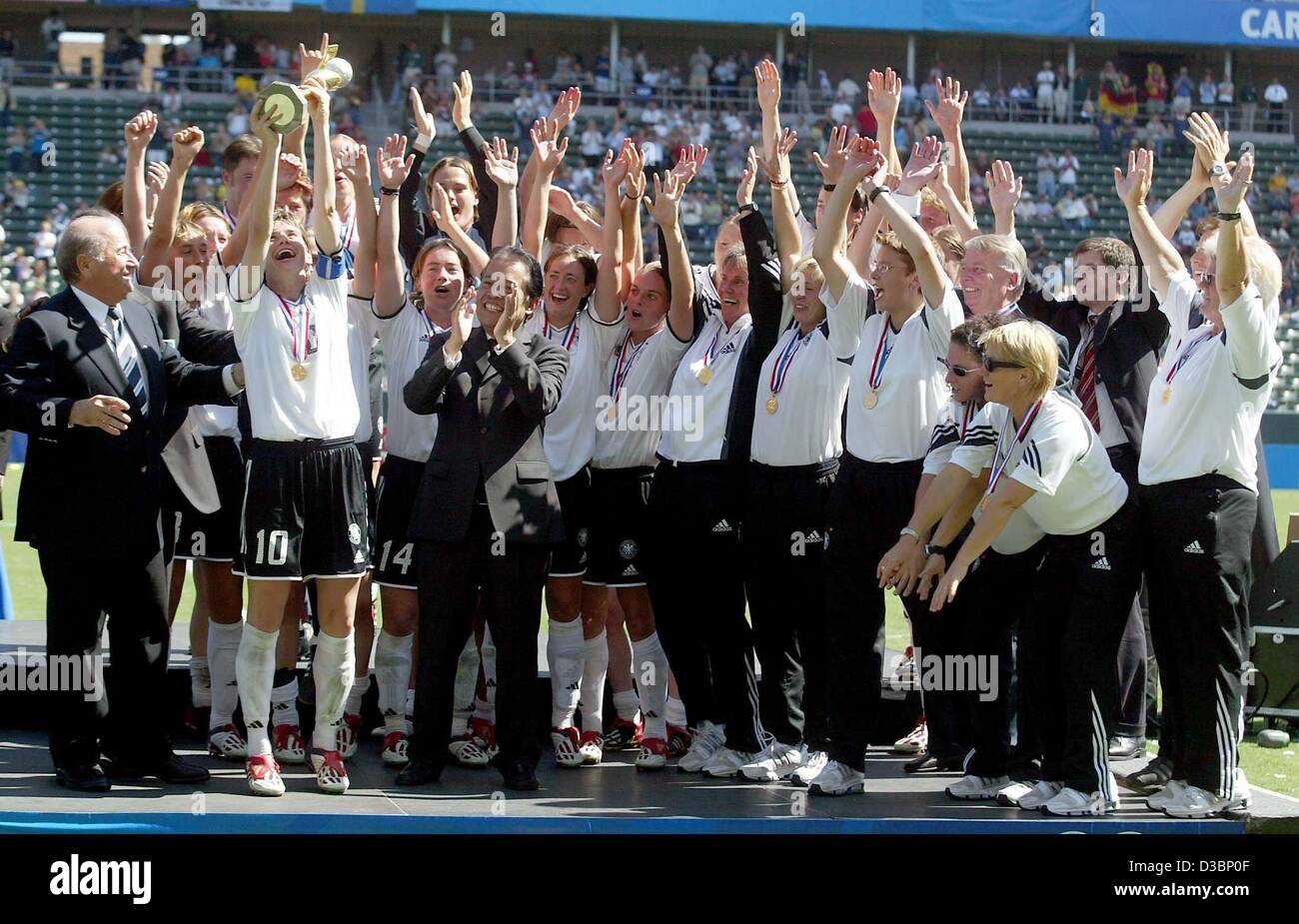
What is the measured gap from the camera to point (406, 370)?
620 cm

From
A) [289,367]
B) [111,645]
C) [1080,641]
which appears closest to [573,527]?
[289,367]

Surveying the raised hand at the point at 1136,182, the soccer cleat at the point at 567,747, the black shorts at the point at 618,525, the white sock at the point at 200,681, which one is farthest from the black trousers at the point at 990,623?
the white sock at the point at 200,681

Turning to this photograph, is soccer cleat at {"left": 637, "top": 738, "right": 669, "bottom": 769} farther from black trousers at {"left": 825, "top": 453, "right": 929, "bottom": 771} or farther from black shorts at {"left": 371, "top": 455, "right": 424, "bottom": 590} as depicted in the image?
black shorts at {"left": 371, "top": 455, "right": 424, "bottom": 590}

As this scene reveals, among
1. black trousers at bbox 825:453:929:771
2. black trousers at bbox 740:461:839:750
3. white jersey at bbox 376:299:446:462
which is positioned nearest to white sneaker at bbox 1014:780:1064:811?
black trousers at bbox 825:453:929:771

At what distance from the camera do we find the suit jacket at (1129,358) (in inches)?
242

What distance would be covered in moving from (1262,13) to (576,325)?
3173cm

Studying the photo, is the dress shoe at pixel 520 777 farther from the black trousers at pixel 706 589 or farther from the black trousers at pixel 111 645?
the black trousers at pixel 111 645

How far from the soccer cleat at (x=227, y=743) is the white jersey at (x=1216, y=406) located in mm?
3576

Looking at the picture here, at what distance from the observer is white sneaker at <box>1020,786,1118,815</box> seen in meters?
5.16

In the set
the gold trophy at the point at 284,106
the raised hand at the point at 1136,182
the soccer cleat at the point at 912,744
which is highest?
the gold trophy at the point at 284,106

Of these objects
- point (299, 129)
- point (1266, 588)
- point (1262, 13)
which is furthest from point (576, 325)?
point (1262, 13)

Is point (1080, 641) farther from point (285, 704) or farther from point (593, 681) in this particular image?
point (285, 704)

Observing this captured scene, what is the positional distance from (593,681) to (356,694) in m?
0.98

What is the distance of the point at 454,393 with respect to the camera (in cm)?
570
